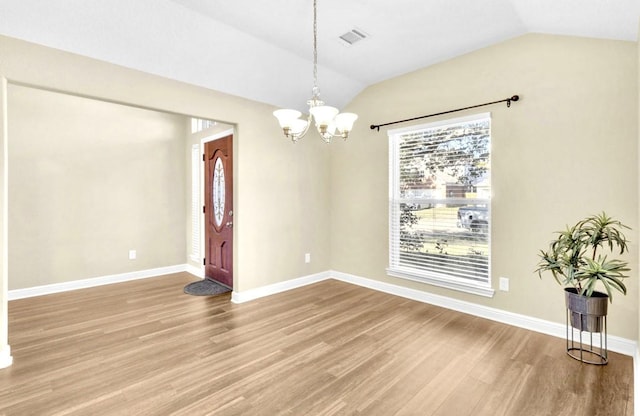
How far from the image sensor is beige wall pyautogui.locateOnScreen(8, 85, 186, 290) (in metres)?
4.01

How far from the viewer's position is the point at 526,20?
2.77 meters

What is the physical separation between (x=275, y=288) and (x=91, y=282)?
107 inches

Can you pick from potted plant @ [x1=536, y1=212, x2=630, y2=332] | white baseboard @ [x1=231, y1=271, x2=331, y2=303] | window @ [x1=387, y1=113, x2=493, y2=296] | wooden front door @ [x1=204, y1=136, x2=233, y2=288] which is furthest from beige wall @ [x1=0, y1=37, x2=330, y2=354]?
potted plant @ [x1=536, y1=212, x2=630, y2=332]

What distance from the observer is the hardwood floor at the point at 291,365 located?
77.9 inches

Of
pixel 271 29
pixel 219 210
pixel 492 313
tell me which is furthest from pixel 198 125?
pixel 492 313

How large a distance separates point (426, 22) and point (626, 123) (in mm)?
1875

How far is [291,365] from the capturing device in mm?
2449

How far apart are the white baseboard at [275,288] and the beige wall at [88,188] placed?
7.18 feet

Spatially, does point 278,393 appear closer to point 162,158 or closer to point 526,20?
point 526,20

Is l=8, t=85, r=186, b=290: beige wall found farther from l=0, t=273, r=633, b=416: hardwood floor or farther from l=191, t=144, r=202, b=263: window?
l=0, t=273, r=633, b=416: hardwood floor

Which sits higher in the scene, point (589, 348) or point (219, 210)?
point (219, 210)

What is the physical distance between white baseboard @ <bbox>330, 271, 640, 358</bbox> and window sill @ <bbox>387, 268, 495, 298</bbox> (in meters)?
0.14

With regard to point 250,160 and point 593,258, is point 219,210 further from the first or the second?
point 593,258

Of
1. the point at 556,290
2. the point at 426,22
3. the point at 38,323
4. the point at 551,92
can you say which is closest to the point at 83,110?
the point at 38,323
